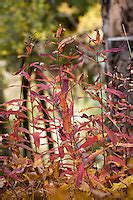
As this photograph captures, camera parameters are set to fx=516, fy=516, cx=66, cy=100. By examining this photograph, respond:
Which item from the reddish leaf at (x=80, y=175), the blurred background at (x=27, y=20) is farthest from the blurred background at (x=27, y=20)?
the reddish leaf at (x=80, y=175)

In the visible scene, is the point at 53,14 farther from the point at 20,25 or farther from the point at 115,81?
the point at 115,81

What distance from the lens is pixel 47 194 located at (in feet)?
3.99

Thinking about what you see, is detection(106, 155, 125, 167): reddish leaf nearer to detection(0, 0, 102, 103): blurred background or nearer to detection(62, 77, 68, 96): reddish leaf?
detection(62, 77, 68, 96): reddish leaf

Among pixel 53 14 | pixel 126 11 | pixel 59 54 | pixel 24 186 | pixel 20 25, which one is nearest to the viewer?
pixel 59 54

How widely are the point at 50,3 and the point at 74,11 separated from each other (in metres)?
0.49

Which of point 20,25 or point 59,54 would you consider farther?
point 20,25

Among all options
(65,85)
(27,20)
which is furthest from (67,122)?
(27,20)

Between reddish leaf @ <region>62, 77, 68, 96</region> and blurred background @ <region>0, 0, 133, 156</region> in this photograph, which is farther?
blurred background @ <region>0, 0, 133, 156</region>

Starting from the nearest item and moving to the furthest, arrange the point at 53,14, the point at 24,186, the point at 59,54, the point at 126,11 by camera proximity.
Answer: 1. the point at 59,54
2. the point at 24,186
3. the point at 126,11
4. the point at 53,14

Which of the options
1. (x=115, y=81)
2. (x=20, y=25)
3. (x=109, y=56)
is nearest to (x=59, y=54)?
(x=115, y=81)

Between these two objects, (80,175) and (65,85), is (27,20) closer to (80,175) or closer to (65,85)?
(65,85)

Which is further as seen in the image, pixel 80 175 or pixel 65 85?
pixel 65 85

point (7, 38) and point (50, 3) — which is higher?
point (50, 3)

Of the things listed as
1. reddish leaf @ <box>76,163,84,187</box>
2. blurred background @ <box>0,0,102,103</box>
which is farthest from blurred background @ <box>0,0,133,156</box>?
reddish leaf @ <box>76,163,84,187</box>
